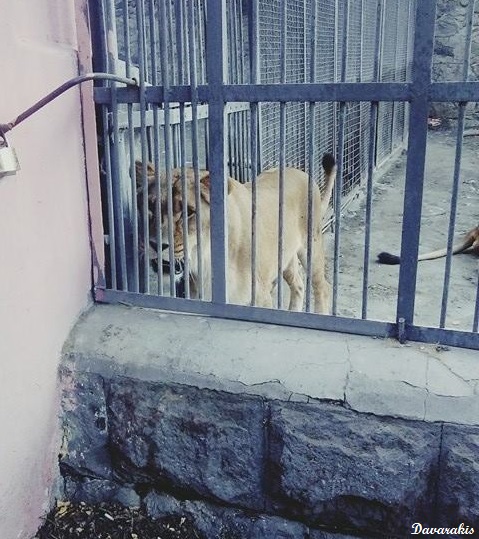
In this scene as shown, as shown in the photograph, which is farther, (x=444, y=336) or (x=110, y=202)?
(x=110, y=202)

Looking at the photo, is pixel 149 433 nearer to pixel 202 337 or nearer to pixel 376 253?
pixel 202 337

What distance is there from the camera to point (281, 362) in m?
2.46

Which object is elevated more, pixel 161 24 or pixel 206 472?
pixel 161 24

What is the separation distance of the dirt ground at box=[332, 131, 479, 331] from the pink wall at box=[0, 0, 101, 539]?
2280 millimetres

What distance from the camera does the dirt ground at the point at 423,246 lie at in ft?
14.6

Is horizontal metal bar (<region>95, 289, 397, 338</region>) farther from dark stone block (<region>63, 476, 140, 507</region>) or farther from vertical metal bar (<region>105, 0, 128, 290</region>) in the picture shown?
dark stone block (<region>63, 476, 140, 507</region>)

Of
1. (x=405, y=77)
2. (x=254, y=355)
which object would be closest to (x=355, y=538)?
(x=254, y=355)

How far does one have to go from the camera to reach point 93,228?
2.89m

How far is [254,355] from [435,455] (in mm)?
766

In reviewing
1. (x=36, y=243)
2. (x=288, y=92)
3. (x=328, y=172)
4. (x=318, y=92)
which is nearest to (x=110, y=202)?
(x=36, y=243)

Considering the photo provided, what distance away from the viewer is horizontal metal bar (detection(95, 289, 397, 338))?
2.56 meters

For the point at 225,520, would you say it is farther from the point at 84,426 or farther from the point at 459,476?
the point at 459,476

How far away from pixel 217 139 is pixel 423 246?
3.93 m

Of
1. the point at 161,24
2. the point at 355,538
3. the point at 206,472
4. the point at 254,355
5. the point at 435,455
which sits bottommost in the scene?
the point at 355,538
